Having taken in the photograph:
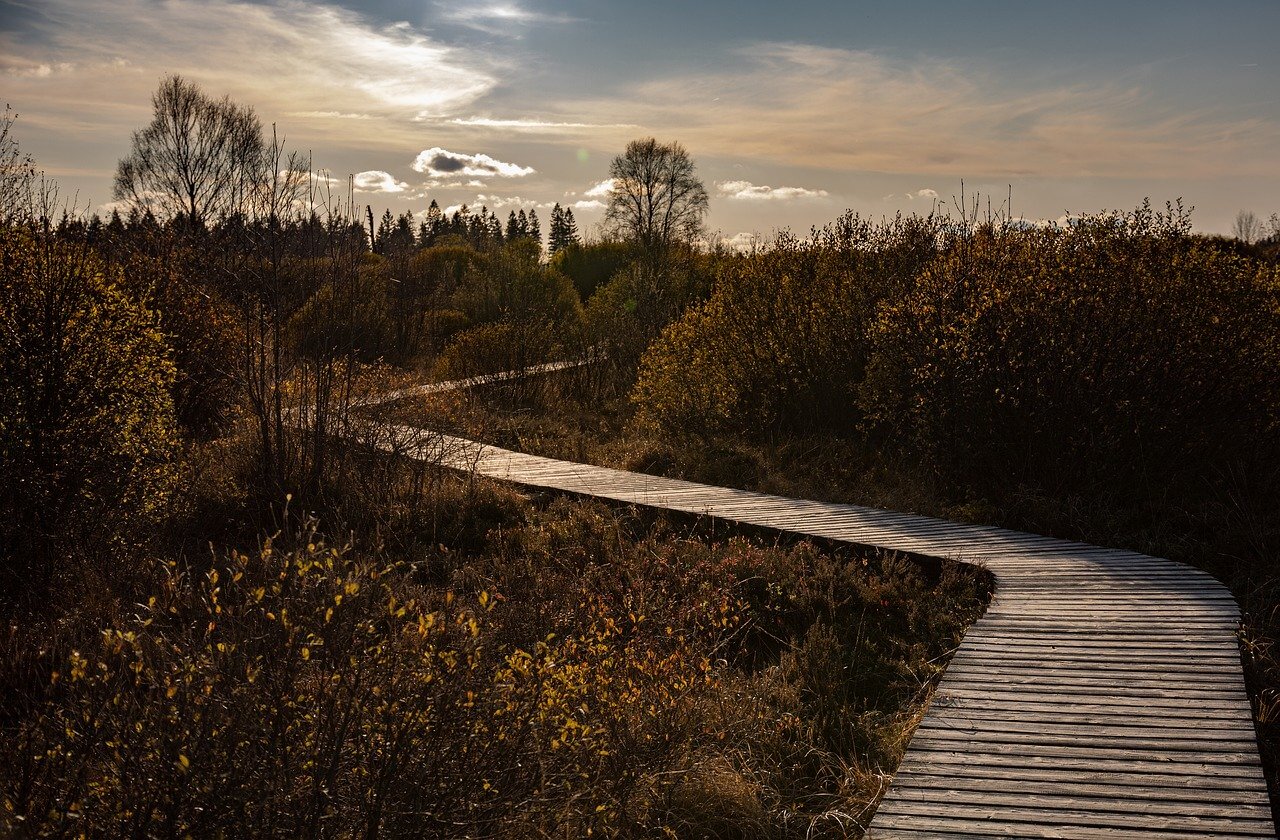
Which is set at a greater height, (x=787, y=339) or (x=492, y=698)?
(x=787, y=339)

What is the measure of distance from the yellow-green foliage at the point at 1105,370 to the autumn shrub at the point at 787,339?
2.17m

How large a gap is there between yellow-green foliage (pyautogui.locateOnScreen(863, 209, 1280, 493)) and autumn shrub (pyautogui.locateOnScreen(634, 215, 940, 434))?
85.6 inches

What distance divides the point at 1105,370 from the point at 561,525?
4.55 meters

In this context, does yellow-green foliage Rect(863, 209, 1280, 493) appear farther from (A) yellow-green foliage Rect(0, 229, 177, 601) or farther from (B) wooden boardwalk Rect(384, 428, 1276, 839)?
(A) yellow-green foliage Rect(0, 229, 177, 601)

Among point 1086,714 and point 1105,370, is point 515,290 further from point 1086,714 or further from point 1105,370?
point 1086,714

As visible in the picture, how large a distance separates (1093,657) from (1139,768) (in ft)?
3.88

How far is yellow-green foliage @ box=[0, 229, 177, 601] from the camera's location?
6.61 meters

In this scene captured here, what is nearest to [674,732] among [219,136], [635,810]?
[635,810]

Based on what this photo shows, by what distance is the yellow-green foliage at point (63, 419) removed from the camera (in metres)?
6.61

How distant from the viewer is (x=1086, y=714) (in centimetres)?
420

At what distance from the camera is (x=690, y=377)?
12.0m

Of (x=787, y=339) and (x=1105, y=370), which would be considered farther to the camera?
(x=787, y=339)

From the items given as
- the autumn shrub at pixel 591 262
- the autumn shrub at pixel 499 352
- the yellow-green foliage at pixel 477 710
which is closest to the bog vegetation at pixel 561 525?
the yellow-green foliage at pixel 477 710

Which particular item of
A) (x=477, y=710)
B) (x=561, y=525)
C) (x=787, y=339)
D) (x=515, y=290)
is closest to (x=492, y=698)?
(x=477, y=710)
